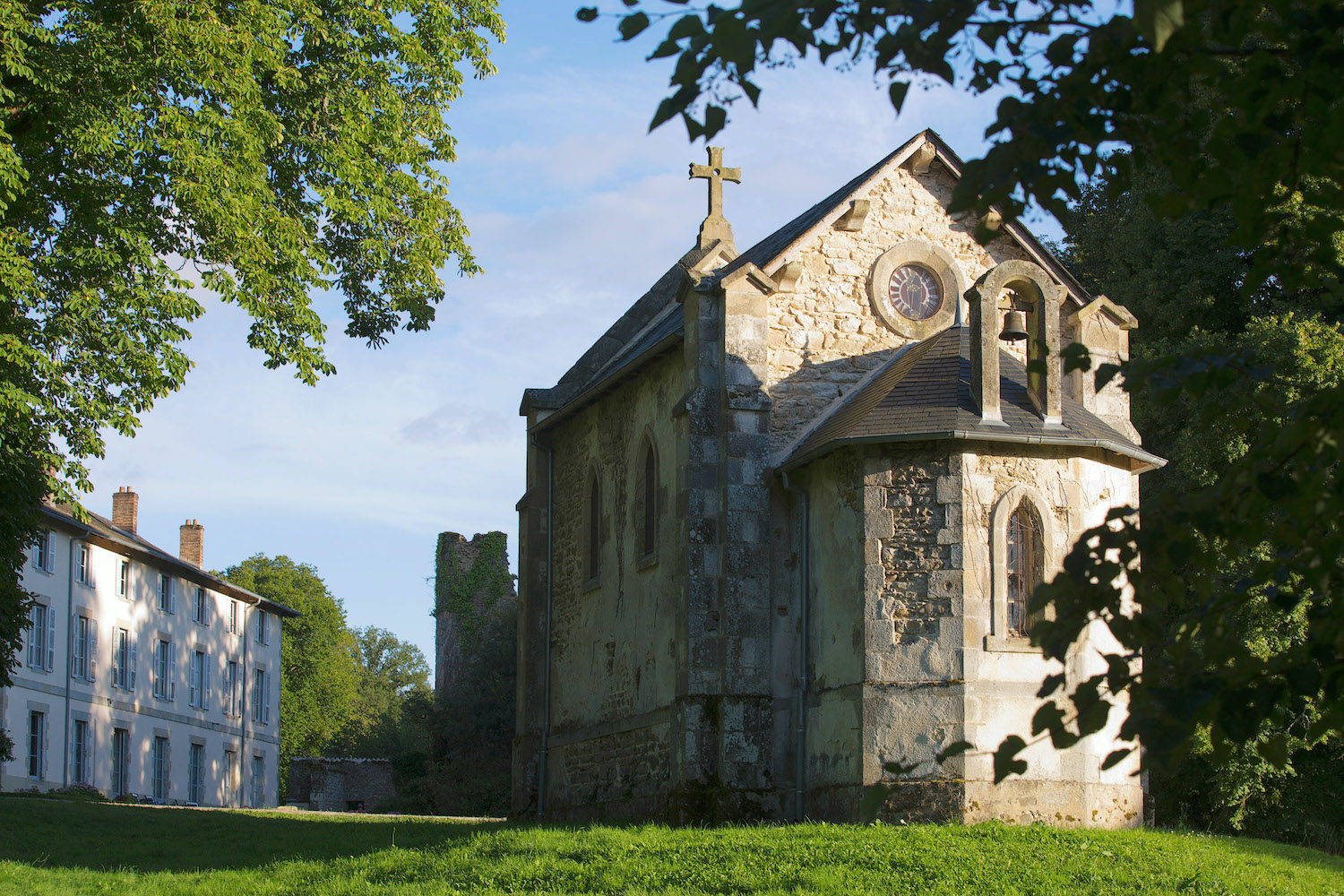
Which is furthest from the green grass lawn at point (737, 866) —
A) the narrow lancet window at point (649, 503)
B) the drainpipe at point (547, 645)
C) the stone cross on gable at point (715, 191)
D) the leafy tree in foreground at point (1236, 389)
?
the stone cross on gable at point (715, 191)

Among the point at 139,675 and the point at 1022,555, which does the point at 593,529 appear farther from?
the point at 139,675

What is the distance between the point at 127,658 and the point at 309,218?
1002 inches

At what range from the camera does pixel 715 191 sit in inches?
915

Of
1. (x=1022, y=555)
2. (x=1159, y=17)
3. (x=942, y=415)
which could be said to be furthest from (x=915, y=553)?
(x=1159, y=17)

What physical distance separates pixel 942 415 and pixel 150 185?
27.6ft

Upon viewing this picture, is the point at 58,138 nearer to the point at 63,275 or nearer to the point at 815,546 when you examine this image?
the point at 63,275

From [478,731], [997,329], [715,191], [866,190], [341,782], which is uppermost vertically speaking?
[715,191]

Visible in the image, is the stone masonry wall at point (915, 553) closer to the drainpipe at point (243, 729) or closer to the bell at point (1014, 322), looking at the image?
the bell at point (1014, 322)

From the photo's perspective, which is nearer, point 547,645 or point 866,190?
point 866,190

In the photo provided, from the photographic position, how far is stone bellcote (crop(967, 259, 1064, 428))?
15078mm

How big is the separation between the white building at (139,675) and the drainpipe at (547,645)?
12159 mm

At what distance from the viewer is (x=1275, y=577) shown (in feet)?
15.2

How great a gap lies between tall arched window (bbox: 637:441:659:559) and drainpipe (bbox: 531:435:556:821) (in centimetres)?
411

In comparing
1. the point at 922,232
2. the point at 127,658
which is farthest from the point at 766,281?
the point at 127,658
